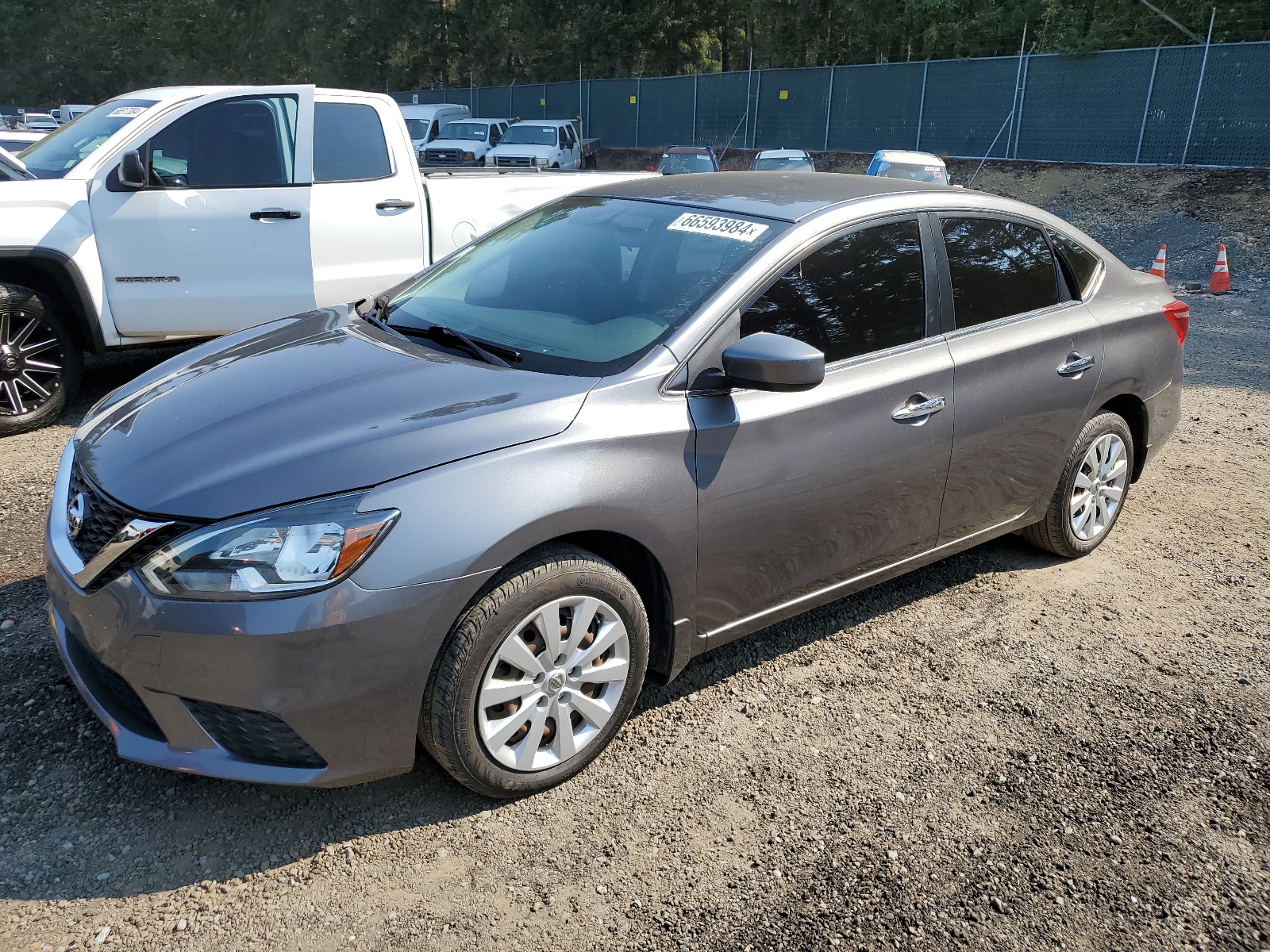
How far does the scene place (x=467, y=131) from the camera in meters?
28.0

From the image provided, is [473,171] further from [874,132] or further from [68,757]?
[874,132]

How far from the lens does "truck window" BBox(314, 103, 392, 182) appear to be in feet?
22.1

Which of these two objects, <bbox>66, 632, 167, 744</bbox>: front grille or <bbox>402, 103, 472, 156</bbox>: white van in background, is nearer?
<bbox>66, 632, 167, 744</bbox>: front grille

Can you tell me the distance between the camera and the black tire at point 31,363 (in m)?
5.83

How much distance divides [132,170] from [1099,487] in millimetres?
5573

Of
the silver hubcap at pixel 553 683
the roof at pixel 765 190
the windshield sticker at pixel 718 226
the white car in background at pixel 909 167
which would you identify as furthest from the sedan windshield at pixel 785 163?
the silver hubcap at pixel 553 683

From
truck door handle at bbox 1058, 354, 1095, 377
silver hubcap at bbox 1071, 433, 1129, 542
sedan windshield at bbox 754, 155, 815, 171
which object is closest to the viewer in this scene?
truck door handle at bbox 1058, 354, 1095, 377

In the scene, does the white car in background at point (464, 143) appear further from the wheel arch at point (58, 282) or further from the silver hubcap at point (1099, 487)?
the silver hubcap at point (1099, 487)

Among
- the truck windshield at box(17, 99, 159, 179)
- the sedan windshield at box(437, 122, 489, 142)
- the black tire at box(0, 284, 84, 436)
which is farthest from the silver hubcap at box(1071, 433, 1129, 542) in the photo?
the sedan windshield at box(437, 122, 489, 142)

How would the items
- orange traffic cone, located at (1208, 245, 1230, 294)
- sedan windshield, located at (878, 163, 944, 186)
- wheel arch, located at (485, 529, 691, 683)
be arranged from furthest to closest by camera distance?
sedan windshield, located at (878, 163, 944, 186)
orange traffic cone, located at (1208, 245, 1230, 294)
wheel arch, located at (485, 529, 691, 683)

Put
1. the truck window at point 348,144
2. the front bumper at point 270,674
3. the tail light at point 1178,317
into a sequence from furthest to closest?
the truck window at point 348,144, the tail light at point 1178,317, the front bumper at point 270,674

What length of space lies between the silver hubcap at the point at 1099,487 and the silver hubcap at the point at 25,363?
224 inches

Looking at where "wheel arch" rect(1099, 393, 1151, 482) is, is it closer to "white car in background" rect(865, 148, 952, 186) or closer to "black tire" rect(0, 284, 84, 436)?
"black tire" rect(0, 284, 84, 436)

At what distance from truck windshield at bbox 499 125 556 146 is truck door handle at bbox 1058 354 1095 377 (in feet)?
78.7
